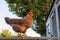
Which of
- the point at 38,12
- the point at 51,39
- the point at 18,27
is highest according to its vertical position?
the point at 18,27

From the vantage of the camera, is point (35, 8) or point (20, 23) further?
point (35, 8)

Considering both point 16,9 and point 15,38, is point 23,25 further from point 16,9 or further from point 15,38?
point 16,9

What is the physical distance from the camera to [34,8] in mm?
18469

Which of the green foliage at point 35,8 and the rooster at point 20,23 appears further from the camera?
the green foliage at point 35,8

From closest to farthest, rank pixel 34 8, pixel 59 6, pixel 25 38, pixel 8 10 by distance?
pixel 25 38
pixel 59 6
pixel 34 8
pixel 8 10

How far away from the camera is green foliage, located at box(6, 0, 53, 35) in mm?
18578

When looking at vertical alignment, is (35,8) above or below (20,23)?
below

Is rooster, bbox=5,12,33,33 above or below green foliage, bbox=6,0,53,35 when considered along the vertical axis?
above

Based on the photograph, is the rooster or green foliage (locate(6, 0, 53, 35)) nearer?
the rooster

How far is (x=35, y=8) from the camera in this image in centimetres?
1852

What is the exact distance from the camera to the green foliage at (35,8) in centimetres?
1858

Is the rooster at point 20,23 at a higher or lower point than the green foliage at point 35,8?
higher

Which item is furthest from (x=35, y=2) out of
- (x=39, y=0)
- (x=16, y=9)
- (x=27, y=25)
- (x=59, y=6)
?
(x=27, y=25)

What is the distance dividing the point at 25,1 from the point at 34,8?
3.71 ft
